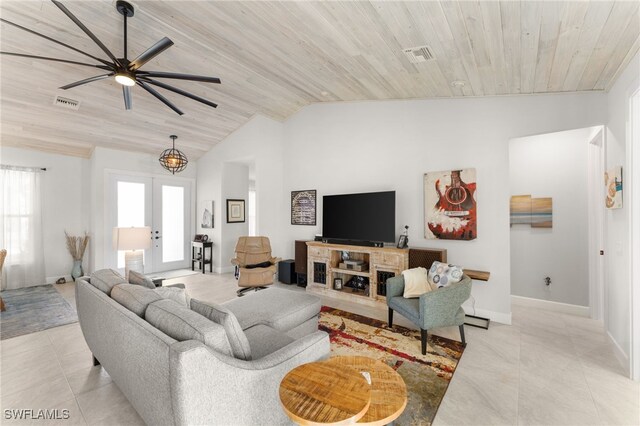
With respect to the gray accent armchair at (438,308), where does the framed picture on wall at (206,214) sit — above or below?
above

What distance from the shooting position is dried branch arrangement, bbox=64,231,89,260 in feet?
18.5

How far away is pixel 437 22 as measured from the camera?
2225 millimetres

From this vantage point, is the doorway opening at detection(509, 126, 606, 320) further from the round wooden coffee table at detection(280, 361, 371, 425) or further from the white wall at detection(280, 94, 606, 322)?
the round wooden coffee table at detection(280, 361, 371, 425)

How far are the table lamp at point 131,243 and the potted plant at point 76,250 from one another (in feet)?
9.52

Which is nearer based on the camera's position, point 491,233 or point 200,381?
point 200,381

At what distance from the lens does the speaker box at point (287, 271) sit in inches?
214

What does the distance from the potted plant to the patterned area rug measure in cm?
525

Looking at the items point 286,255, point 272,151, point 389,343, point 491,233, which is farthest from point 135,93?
point 491,233

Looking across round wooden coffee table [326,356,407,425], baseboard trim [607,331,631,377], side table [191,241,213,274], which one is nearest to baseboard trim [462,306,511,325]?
baseboard trim [607,331,631,377]

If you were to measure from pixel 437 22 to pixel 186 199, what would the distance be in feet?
21.8

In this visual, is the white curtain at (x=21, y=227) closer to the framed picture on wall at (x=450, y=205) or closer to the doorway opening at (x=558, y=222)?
the framed picture on wall at (x=450, y=205)

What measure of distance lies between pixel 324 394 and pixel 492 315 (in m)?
3.22

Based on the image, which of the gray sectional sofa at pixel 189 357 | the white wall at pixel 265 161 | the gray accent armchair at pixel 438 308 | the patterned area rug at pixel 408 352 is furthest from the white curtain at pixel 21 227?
the gray accent armchair at pixel 438 308

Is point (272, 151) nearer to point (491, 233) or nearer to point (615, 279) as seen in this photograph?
point (491, 233)
